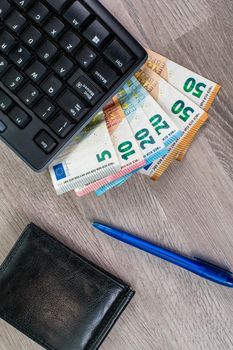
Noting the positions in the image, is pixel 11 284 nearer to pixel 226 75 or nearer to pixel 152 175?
pixel 152 175

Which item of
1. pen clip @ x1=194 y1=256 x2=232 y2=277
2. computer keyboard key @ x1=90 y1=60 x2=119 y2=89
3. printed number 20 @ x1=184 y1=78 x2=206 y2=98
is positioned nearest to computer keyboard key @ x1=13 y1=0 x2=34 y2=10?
computer keyboard key @ x1=90 y1=60 x2=119 y2=89

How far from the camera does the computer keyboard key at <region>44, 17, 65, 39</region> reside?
549 millimetres

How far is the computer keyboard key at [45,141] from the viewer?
1.87 ft

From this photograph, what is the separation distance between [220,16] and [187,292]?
0.34 meters

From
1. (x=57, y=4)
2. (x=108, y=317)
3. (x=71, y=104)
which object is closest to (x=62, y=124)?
(x=71, y=104)

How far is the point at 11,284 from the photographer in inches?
25.5

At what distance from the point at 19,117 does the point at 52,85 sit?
53 millimetres

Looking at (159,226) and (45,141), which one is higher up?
(45,141)

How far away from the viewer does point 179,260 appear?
2.07ft

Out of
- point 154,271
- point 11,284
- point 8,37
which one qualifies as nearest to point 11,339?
point 11,284

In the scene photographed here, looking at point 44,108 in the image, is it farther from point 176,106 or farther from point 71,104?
point 176,106

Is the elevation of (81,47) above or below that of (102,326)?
above

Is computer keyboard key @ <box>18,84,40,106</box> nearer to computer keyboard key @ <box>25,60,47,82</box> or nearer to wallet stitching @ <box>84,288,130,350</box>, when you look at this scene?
computer keyboard key @ <box>25,60,47,82</box>

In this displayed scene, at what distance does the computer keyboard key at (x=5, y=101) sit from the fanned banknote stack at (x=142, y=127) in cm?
9
